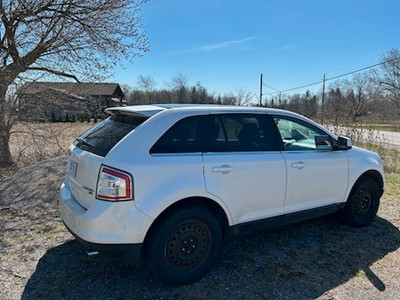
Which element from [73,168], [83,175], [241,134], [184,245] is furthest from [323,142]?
[73,168]

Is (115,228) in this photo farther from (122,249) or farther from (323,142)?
(323,142)

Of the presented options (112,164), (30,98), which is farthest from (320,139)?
(30,98)

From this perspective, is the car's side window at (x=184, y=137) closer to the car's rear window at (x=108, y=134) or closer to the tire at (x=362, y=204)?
the car's rear window at (x=108, y=134)

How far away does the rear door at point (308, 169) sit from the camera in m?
3.43

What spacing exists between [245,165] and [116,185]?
4.30ft

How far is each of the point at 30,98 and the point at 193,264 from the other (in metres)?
8.25

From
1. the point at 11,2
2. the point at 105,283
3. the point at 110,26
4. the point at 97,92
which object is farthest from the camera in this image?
the point at 97,92

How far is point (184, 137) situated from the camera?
2855mm

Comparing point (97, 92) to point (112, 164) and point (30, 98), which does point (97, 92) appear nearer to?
point (30, 98)

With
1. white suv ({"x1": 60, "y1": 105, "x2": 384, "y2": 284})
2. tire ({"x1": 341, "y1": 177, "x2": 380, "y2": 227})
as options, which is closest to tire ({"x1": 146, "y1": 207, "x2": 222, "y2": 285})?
white suv ({"x1": 60, "y1": 105, "x2": 384, "y2": 284})

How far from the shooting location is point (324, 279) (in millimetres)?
2998

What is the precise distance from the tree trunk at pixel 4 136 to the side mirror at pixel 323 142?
8.47 meters

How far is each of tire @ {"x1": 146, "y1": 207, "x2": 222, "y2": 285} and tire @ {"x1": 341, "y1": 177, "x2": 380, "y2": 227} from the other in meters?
2.25

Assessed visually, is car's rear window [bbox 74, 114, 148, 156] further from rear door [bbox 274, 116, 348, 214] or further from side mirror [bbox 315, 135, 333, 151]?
side mirror [bbox 315, 135, 333, 151]
